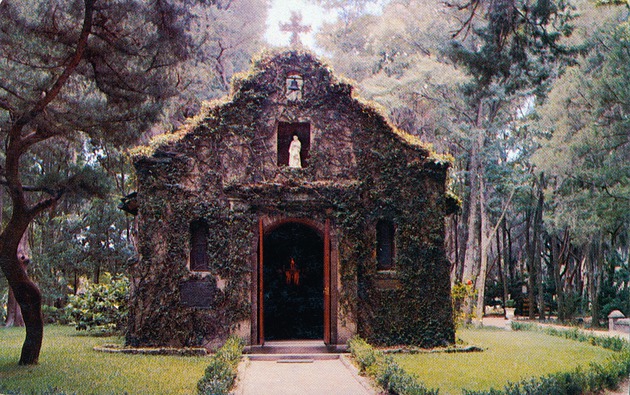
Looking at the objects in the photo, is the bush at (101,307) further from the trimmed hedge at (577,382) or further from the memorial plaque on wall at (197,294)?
the trimmed hedge at (577,382)

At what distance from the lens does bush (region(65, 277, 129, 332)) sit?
2234 cm

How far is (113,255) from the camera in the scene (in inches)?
1128

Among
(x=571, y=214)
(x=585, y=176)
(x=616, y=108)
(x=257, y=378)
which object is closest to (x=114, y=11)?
(x=257, y=378)

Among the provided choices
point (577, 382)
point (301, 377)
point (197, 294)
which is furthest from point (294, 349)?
point (577, 382)

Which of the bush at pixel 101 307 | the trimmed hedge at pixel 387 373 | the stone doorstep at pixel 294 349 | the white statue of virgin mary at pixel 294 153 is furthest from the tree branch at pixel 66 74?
the bush at pixel 101 307

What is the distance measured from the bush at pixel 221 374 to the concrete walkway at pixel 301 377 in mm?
275

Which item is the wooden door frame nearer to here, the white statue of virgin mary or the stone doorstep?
the stone doorstep

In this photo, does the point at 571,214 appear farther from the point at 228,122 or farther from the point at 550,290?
the point at 228,122

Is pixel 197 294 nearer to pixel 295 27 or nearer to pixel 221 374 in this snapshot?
pixel 221 374

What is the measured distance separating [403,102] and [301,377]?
60.0ft

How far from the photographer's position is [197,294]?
17016mm

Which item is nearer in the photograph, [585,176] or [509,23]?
[509,23]

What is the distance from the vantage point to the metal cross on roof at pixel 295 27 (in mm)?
19703

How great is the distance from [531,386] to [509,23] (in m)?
5.58
